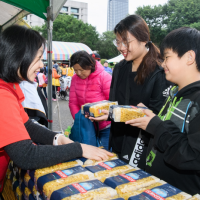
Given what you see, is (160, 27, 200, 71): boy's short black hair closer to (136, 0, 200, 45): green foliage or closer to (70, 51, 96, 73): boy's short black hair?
(70, 51, 96, 73): boy's short black hair

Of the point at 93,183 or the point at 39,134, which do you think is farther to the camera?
the point at 39,134

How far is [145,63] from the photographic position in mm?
2002

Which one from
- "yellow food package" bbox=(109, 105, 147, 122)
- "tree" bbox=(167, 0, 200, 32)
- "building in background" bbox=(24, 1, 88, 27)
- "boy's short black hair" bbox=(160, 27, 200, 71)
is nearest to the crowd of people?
"boy's short black hair" bbox=(160, 27, 200, 71)

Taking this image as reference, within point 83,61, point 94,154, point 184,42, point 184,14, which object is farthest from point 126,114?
point 184,14

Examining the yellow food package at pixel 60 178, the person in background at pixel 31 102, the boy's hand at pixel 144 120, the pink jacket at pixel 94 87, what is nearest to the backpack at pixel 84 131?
the person in background at pixel 31 102

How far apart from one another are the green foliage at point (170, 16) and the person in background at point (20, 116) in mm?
34990

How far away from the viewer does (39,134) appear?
1.72 meters

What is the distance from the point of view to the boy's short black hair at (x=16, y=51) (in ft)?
4.30

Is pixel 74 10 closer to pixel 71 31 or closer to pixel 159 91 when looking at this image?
pixel 71 31

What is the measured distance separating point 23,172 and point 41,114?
1632mm

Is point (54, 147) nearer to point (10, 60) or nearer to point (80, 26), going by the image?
point (10, 60)

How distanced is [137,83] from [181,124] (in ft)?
2.90

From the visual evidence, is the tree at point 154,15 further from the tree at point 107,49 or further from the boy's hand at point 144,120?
the boy's hand at point 144,120

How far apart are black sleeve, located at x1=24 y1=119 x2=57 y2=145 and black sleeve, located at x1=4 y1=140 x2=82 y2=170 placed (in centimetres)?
37
